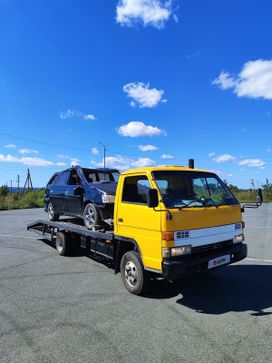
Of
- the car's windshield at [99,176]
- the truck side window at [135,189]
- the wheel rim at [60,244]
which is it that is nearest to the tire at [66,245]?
the wheel rim at [60,244]

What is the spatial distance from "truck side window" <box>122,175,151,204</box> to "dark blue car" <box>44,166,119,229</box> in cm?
117

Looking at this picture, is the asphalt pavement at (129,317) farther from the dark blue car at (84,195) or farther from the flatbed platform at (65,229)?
the dark blue car at (84,195)

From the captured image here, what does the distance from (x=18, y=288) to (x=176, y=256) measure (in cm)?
311

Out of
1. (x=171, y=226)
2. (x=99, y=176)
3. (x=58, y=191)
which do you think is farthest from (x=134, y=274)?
(x=58, y=191)

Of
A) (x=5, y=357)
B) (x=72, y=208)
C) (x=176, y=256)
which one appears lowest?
(x=5, y=357)

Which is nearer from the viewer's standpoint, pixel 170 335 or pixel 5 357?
pixel 5 357

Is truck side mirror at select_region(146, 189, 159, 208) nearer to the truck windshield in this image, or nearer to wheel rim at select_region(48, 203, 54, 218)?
the truck windshield

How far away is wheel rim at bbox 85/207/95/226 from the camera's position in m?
7.64

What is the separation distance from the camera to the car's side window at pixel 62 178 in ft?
31.2

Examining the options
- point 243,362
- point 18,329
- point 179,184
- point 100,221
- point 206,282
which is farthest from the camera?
point 100,221

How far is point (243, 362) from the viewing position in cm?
347

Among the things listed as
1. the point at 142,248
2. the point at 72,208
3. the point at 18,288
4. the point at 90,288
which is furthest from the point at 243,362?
the point at 72,208

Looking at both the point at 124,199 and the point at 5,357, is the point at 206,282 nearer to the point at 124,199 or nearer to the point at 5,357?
the point at 124,199

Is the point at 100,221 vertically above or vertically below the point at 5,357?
above
